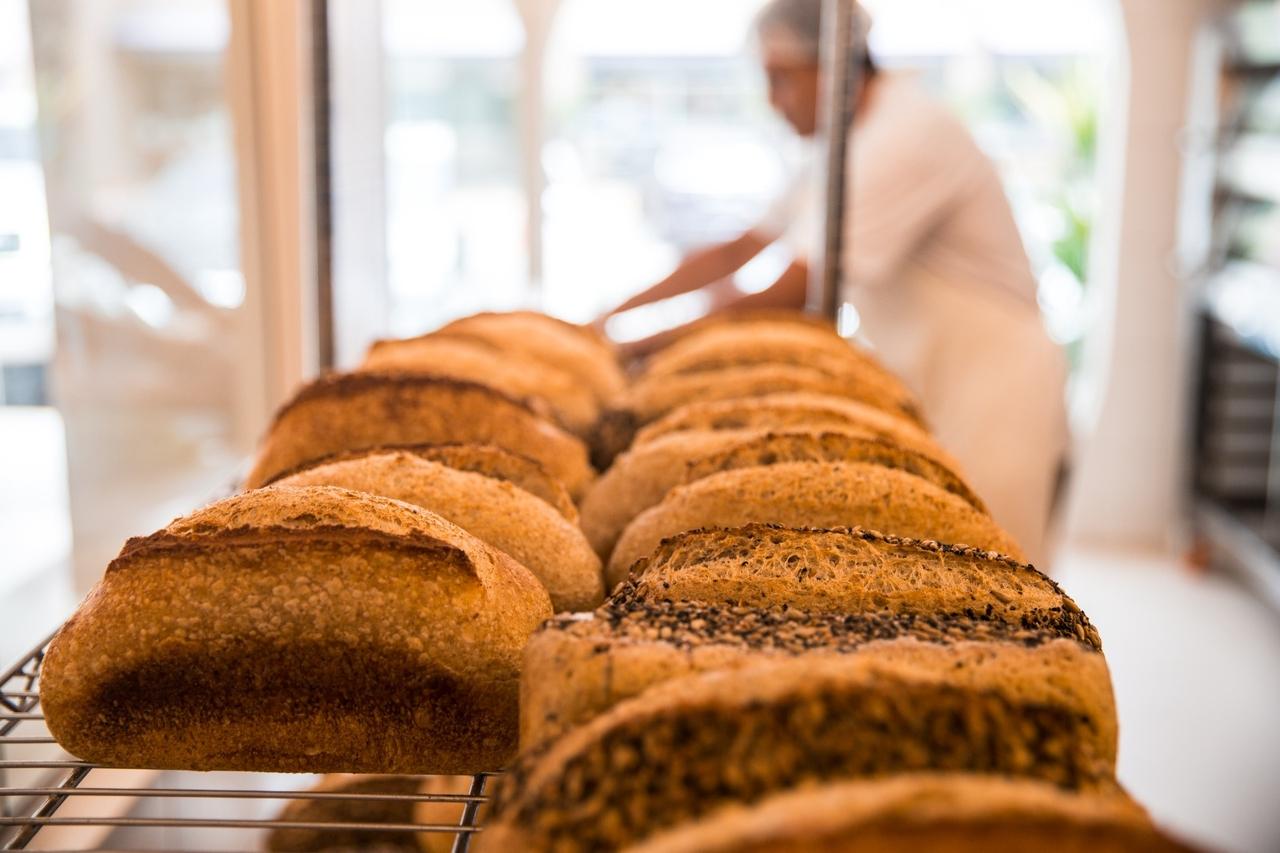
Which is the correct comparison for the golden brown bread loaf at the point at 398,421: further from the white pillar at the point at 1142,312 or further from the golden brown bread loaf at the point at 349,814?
the white pillar at the point at 1142,312

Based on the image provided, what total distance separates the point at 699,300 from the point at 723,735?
74.4 inches

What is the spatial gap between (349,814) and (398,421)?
18.9 inches

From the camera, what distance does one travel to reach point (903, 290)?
3.04 m

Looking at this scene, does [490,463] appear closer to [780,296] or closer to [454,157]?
[780,296]

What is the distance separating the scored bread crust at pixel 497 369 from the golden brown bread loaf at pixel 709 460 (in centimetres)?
24

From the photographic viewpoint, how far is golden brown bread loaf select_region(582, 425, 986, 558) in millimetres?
1063

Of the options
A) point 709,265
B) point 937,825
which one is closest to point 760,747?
point 937,825

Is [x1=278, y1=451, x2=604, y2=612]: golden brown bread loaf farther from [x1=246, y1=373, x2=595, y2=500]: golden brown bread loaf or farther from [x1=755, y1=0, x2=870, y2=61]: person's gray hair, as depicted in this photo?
[x1=755, y1=0, x2=870, y2=61]: person's gray hair

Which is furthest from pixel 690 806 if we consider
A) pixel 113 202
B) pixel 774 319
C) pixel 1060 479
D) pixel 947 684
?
pixel 1060 479

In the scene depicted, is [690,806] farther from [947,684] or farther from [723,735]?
[947,684]

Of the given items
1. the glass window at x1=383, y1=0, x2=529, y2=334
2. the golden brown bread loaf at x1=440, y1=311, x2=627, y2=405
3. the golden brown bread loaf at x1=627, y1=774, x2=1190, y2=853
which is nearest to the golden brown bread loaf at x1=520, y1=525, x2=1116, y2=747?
the golden brown bread loaf at x1=627, y1=774, x2=1190, y2=853

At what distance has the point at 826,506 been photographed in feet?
3.15

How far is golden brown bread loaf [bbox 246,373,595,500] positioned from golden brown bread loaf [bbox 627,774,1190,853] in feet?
2.38

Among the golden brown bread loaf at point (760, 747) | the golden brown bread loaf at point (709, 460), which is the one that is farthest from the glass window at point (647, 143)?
the golden brown bread loaf at point (760, 747)
